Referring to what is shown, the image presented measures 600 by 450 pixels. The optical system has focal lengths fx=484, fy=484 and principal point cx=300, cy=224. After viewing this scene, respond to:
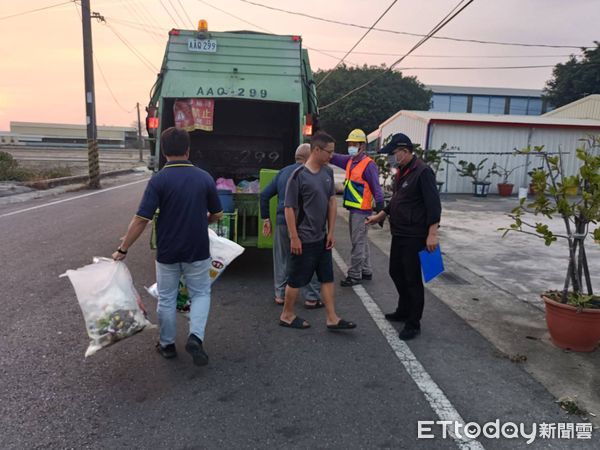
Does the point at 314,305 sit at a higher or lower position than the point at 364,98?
lower

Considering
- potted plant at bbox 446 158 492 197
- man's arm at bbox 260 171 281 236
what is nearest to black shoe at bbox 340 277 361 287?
man's arm at bbox 260 171 281 236

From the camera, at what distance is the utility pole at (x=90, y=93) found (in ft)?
57.3

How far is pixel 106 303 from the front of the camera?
344cm

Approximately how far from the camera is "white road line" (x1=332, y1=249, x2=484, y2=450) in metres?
2.91

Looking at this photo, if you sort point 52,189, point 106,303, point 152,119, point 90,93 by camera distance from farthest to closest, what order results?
1. point 90,93
2. point 52,189
3. point 152,119
4. point 106,303

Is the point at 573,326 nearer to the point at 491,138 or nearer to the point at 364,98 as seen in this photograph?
the point at 491,138

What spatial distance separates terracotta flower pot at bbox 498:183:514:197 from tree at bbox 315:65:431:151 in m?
25.2

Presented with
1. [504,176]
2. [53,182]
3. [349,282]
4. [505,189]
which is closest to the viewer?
[349,282]

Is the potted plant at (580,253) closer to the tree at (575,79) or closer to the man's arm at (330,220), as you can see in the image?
the man's arm at (330,220)

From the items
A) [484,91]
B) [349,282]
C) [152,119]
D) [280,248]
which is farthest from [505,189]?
[484,91]

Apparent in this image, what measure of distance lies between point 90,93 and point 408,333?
672 inches

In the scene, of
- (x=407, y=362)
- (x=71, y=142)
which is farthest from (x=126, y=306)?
(x=71, y=142)

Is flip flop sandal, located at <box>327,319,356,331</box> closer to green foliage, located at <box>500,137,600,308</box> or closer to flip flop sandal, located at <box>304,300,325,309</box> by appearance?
flip flop sandal, located at <box>304,300,325,309</box>

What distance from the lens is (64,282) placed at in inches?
229
